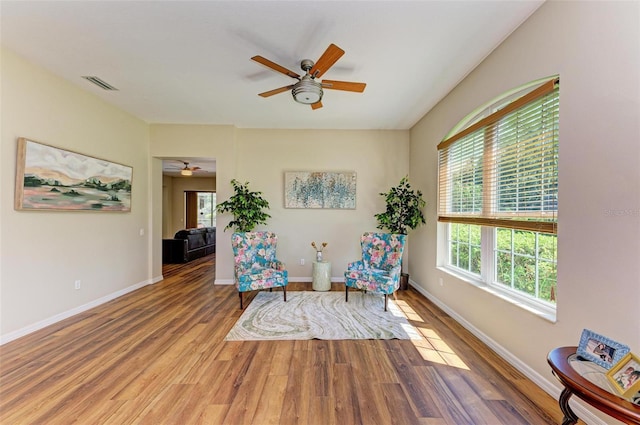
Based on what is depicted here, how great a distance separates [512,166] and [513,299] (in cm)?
121

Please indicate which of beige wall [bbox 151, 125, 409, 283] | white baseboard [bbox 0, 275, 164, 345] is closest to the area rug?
beige wall [bbox 151, 125, 409, 283]

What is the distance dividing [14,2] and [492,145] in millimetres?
4289

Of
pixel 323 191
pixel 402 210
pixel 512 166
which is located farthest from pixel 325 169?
pixel 512 166

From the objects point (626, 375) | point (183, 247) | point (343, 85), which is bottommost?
point (183, 247)

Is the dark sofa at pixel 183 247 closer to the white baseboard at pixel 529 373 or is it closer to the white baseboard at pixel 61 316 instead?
the white baseboard at pixel 61 316

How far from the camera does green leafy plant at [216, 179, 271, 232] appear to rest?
429 centimetres

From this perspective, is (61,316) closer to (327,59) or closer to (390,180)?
(327,59)

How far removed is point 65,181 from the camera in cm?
313

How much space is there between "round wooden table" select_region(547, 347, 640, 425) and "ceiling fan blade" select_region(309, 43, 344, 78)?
93.5 inches

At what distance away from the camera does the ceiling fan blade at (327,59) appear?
2034 mm

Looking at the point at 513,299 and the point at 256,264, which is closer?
the point at 513,299

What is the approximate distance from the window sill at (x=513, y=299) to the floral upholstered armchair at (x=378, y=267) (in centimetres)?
78

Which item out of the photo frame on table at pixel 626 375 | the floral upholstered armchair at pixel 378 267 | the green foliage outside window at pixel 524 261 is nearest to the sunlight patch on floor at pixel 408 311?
the floral upholstered armchair at pixel 378 267

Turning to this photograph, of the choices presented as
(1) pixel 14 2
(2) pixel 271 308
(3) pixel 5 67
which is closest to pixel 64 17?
(1) pixel 14 2
